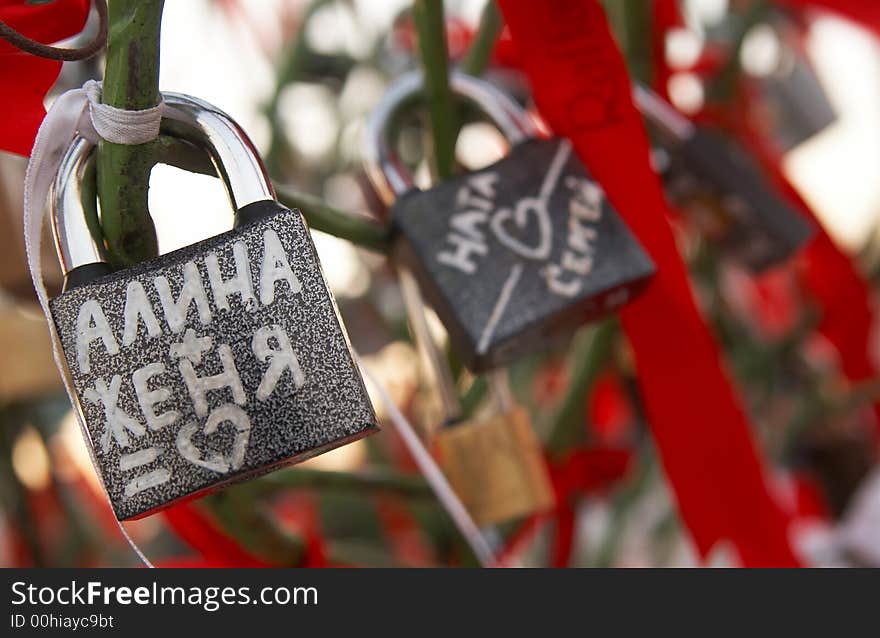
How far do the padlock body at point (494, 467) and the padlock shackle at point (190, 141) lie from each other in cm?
24

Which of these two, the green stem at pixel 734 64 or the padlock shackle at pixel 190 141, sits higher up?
the green stem at pixel 734 64

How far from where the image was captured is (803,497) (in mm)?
1465

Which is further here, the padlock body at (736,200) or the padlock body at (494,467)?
the padlock body at (736,200)

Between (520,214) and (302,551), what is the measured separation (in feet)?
0.72

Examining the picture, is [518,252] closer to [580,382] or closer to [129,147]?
[129,147]

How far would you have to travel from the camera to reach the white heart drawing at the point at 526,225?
0.43 m

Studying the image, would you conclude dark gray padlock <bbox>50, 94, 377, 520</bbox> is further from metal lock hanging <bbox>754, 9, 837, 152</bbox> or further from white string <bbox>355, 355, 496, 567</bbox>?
metal lock hanging <bbox>754, 9, 837, 152</bbox>

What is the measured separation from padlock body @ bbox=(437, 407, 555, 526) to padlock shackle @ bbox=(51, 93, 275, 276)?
0.24 meters

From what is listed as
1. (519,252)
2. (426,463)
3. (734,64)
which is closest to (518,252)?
(519,252)

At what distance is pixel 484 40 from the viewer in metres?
0.59

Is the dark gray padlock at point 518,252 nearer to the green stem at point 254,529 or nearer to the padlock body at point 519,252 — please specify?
the padlock body at point 519,252

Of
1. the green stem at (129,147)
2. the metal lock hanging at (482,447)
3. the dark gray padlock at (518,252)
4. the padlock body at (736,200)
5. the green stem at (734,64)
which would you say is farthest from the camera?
the green stem at (734,64)

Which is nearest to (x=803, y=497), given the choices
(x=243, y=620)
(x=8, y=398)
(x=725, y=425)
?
(x=725, y=425)

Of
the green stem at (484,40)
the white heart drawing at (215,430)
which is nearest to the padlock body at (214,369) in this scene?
the white heart drawing at (215,430)
